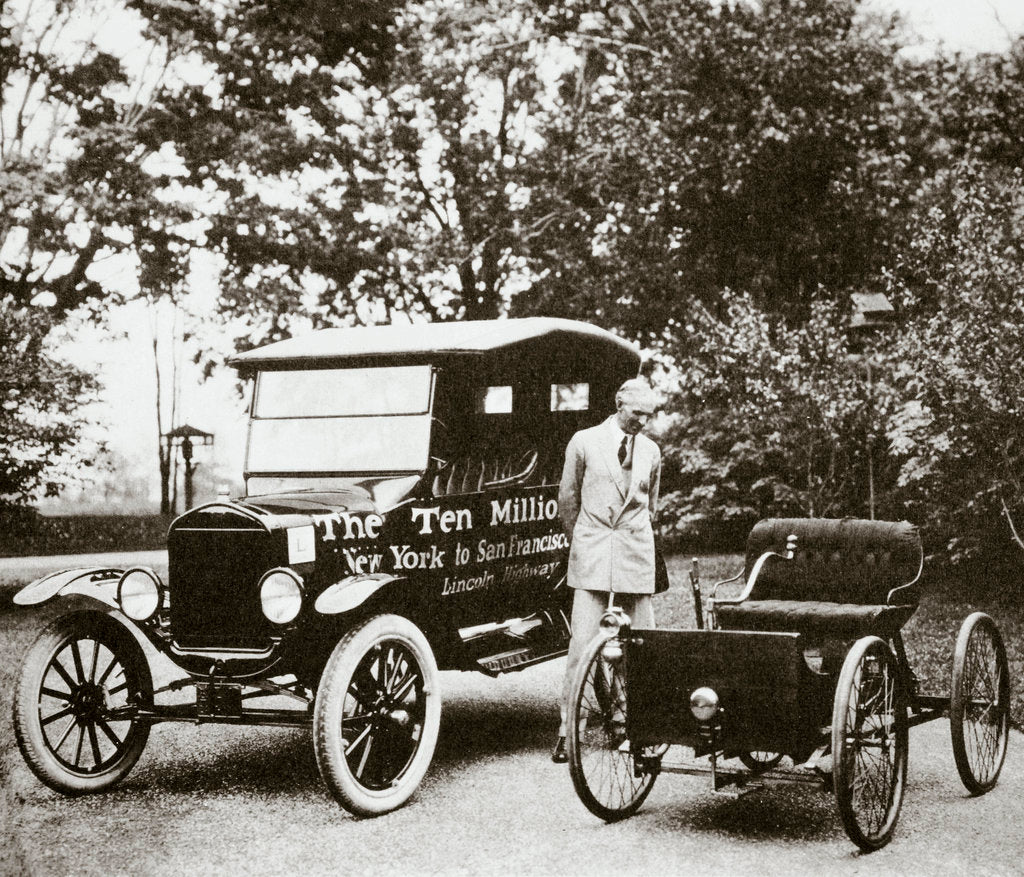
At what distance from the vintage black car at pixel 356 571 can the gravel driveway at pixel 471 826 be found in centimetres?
29

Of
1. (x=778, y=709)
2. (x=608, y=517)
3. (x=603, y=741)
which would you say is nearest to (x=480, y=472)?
(x=608, y=517)

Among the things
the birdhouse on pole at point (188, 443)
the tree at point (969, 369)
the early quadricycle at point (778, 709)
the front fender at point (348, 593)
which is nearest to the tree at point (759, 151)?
the tree at point (969, 369)

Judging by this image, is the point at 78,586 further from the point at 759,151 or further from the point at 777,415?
the point at 759,151

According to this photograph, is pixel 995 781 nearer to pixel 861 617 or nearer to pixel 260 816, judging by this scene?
pixel 861 617

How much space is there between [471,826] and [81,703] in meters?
2.16

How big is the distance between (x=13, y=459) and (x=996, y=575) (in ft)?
38.2

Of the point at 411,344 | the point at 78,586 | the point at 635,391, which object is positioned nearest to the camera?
the point at 78,586

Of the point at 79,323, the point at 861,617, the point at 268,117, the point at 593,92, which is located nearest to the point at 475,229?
the point at 593,92

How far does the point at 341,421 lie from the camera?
24.2 ft

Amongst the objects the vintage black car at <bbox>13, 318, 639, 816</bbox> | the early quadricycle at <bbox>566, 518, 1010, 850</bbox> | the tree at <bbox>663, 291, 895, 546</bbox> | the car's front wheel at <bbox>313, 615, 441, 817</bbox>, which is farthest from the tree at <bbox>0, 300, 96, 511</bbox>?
the early quadricycle at <bbox>566, 518, 1010, 850</bbox>

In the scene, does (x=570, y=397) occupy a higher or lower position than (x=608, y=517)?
higher

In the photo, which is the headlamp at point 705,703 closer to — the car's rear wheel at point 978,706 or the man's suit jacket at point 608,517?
the car's rear wheel at point 978,706

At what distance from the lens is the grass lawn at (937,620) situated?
882cm

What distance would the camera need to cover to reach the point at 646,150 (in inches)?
739
